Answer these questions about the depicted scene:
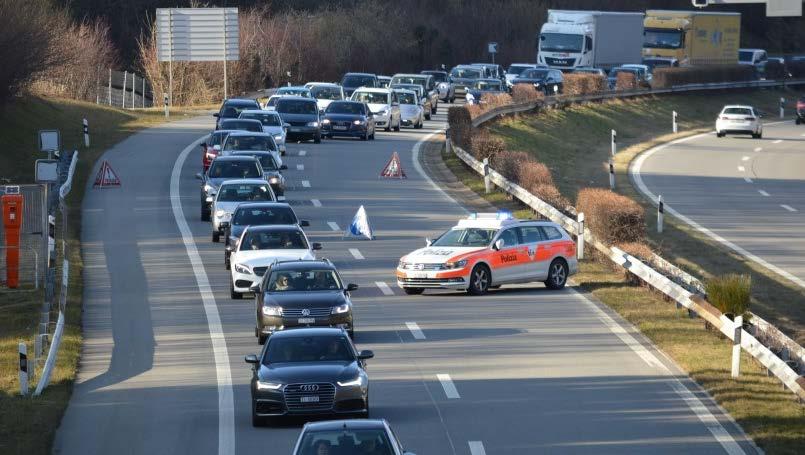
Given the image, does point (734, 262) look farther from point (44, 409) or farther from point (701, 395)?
point (44, 409)

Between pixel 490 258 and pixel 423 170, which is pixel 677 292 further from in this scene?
pixel 423 170

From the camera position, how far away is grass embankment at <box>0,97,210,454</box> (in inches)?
692

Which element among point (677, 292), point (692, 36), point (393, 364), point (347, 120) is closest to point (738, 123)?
point (692, 36)

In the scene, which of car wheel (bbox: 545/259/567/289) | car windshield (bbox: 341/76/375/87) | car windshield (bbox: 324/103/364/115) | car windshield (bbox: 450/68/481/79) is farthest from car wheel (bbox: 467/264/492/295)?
car windshield (bbox: 450/68/481/79)

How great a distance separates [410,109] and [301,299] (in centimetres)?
4029

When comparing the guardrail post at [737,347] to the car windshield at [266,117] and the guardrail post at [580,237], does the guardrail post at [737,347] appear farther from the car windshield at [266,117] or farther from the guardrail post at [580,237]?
the car windshield at [266,117]

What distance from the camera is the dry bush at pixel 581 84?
72.6 metres

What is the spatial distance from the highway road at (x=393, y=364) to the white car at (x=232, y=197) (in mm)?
693

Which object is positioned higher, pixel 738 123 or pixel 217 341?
pixel 217 341

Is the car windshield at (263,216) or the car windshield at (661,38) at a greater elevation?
the car windshield at (661,38)

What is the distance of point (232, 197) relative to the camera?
33.2 m

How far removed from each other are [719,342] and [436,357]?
4586mm

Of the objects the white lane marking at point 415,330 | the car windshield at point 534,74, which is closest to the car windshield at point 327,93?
the car windshield at point 534,74

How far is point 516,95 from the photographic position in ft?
217
